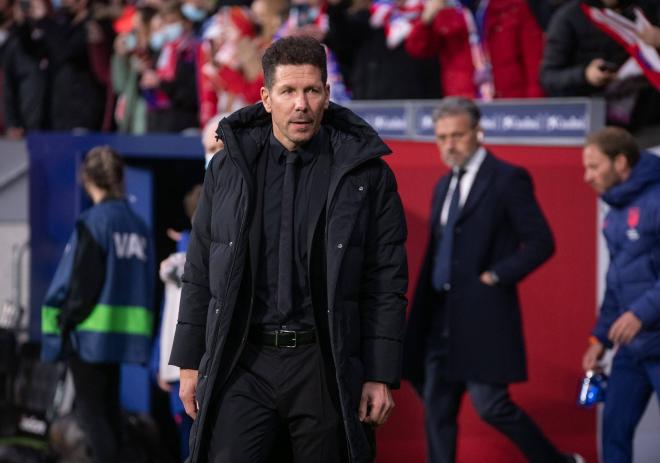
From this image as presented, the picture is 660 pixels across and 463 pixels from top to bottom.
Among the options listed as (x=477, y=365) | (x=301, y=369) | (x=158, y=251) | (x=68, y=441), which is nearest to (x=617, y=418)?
(x=477, y=365)

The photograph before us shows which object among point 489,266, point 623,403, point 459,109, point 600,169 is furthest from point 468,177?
point 623,403

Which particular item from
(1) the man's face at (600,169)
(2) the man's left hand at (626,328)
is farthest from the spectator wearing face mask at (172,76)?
(2) the man's left hand at (626,328)

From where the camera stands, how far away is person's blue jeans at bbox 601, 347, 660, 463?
21.9 ft

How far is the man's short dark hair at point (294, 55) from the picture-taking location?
15.8ft

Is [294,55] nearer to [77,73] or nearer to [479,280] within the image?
[479,280]

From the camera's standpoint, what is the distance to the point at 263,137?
500 cm

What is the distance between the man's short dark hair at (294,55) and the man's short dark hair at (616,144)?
2266mm

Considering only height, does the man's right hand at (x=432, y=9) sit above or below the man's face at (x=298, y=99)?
above

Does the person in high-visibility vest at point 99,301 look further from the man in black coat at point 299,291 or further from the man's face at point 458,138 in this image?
the man in black coat at point 299,291

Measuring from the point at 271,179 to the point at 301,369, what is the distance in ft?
A: 2.16

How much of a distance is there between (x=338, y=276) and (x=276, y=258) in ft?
0.81

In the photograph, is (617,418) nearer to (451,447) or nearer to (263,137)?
(451,447)

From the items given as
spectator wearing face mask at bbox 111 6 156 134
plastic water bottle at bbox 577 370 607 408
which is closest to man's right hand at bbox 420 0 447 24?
plastic water bottle at bbox 577 370 607 408

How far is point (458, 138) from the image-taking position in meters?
7.33
